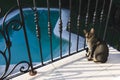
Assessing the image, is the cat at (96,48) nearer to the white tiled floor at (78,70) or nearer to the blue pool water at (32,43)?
the white tiled floor at (78,70)

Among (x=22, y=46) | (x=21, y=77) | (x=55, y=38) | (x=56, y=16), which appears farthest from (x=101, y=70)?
(x=56, y=16)

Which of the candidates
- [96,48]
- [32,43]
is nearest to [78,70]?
[96,48]

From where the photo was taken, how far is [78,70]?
8.98 ft

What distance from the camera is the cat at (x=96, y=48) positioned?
2.81 m

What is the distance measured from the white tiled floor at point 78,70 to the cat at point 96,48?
0.08m

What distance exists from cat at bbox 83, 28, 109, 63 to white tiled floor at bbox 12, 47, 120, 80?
0.08m

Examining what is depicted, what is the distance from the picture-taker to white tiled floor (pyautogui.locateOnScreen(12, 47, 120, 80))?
2.62m

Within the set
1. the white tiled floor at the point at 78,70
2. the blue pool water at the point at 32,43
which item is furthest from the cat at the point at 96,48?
the blue pool water at the point at 32,43

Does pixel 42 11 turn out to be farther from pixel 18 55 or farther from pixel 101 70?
pixel 101 70

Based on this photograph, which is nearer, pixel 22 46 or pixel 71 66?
pixel 71 66

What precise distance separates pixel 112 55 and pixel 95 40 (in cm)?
39

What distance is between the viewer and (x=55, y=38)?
17.0ft

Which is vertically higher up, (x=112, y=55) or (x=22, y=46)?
(x=112, y=55)

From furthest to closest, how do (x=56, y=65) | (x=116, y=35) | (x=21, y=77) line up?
1. (x=116, y=35)
2. (x=56, y=65)
3. (x=21, y=77)
